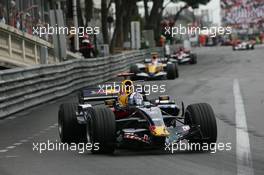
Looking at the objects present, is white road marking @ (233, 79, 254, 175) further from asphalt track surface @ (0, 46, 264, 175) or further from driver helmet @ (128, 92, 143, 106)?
driver helmet @ (128, 92, 143, 106)

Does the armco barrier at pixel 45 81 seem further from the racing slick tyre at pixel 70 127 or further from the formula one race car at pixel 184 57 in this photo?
the formula one race car at pixel 184 57

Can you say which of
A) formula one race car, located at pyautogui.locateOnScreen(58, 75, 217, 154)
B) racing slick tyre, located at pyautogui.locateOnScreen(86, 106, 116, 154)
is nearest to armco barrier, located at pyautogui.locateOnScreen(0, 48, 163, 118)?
formula one race car, located at pyautogui.locateOnScreen(58, 75, 217, 154)

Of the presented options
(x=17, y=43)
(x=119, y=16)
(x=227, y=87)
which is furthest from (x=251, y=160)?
(x=119, y=16)

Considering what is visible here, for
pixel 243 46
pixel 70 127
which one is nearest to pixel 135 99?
pixel 70 127

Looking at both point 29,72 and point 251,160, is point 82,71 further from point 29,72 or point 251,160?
point 251,160

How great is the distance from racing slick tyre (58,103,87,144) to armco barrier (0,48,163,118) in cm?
538

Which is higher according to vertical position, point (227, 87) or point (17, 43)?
point (17, 43)

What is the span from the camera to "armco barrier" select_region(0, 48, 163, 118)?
1811 centimetres

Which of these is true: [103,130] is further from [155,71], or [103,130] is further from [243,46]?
[243,46]

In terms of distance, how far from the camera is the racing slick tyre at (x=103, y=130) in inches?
402

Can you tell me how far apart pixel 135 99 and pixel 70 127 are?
1.18m

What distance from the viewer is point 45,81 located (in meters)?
21.7

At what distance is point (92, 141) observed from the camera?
10461mm

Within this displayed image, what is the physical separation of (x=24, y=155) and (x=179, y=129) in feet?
7.31
